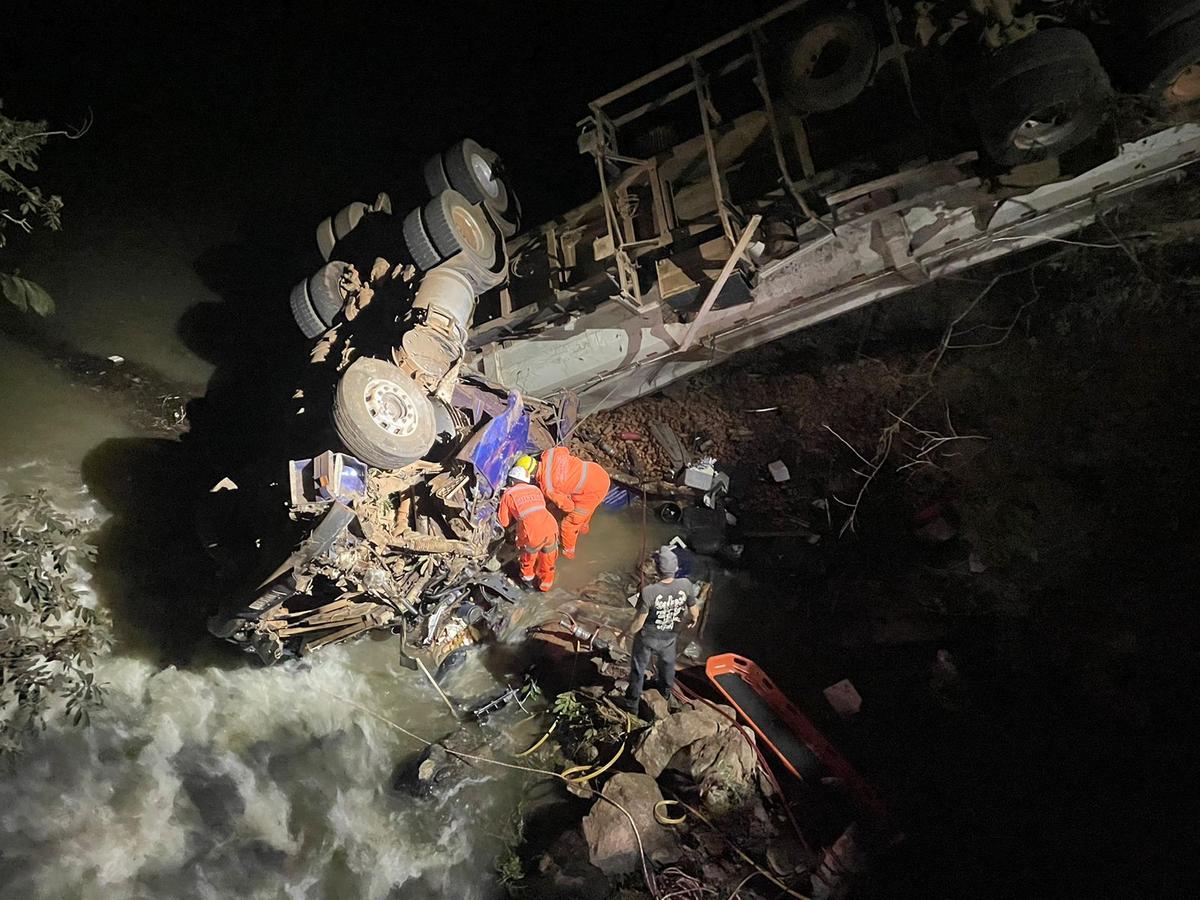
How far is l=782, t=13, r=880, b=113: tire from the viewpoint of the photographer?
5.25 metres

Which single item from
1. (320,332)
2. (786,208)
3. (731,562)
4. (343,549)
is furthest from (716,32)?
(343,549)

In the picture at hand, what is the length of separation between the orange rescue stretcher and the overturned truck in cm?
248

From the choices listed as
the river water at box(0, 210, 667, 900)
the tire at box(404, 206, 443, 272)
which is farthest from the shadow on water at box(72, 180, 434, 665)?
the tire at box(404, 206, 443, 272)

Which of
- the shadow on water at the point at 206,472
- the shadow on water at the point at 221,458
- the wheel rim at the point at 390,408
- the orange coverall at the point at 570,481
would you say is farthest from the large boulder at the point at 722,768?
the shadow on water at the point at 206,472

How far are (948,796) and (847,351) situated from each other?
461cm

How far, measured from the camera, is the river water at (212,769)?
525cm

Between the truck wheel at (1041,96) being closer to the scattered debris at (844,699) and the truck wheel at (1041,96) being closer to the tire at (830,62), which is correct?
the tire at (830,62)

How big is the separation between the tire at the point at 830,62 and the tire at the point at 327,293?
4748mm

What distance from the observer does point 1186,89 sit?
5.00 m

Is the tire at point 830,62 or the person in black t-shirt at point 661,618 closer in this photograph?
the tire at point 830,62

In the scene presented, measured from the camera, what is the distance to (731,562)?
7707mm

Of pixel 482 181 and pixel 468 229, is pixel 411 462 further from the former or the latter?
pixel 482 181

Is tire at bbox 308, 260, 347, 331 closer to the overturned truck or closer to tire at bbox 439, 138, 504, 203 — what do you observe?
the overturned truck

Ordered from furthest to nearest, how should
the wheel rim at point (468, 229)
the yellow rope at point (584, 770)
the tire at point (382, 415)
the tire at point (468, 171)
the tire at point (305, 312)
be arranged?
the tire at point (305, 312) → the tire at point (468, 171) → the wheel rim at point (468, 229) → the yellow rope at point (584, 770) → the tire at point (382, 415)
